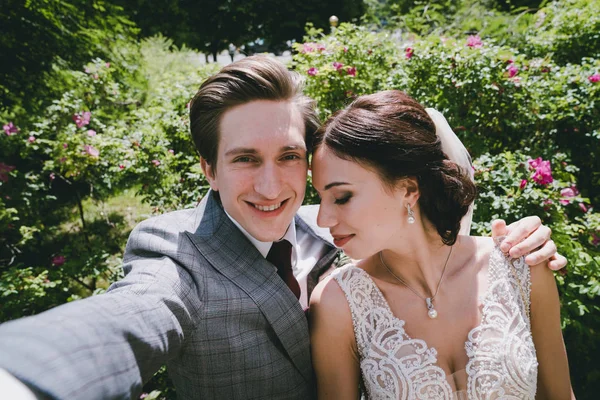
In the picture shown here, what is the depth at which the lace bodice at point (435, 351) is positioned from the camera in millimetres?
1765

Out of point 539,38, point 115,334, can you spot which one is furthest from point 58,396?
point 539,38

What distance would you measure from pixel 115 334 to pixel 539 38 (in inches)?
227

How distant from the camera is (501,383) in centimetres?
179

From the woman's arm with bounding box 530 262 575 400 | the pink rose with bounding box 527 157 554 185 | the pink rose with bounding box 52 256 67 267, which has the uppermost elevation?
the pink rose with bounding box 527 157 554 185

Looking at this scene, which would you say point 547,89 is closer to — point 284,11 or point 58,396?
point 58,396

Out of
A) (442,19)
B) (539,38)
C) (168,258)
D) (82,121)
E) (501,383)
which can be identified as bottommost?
(501,383)

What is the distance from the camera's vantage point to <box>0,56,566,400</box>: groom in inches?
37.6

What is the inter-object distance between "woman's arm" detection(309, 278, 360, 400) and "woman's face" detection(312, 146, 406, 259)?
258 mm

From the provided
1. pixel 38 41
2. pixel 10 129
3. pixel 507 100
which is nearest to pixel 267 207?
pixel 507 100

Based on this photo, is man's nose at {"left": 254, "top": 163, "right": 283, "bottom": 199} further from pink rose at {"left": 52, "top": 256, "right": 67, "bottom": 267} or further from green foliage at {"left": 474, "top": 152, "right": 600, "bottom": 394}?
pink rose at {"left": 52, "top": 256, "right": 67, "bottom": 267}

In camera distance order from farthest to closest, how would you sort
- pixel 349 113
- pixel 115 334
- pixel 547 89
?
pixel 547 89
pixel 349 113
pixel 115 334

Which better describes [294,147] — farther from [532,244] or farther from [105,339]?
[532,244]

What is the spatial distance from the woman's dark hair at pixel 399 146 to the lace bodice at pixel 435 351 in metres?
0.44

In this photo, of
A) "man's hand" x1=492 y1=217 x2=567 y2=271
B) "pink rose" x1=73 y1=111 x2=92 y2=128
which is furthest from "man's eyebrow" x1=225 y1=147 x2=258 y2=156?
"pink rose" x1=73 y1=111 x2=92 y2=128
